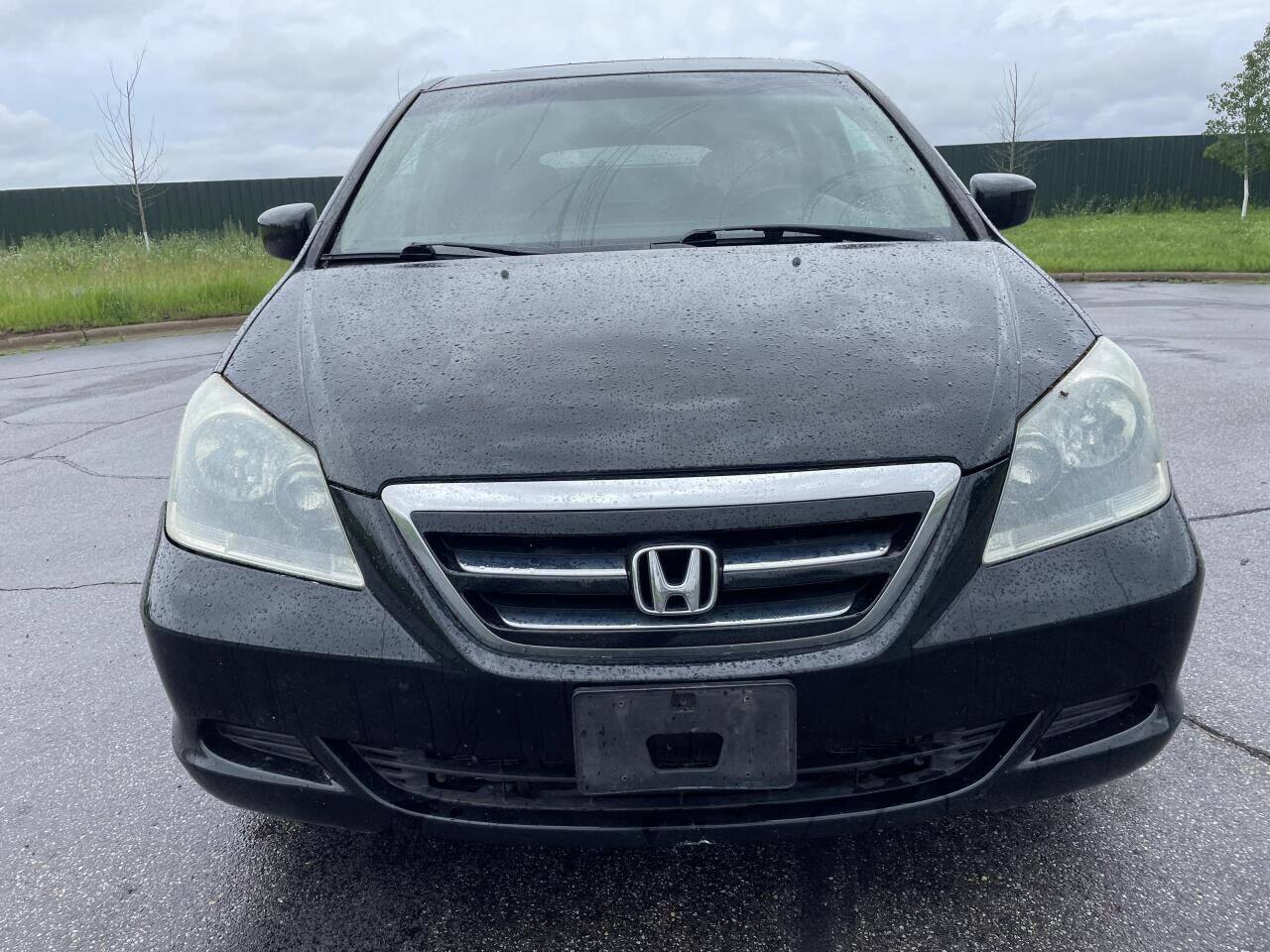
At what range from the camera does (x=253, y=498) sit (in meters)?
1.55

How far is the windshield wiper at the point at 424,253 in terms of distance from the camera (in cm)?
223

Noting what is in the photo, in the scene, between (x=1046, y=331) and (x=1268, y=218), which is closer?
(x=1046, y=331)

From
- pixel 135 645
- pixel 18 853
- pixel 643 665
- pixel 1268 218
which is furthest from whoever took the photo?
pixel 1268 218

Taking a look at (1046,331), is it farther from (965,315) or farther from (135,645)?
(135,645)

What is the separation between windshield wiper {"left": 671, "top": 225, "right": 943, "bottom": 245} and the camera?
2238 millimetres

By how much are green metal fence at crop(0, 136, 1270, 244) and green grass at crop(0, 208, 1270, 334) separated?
597 centimetres

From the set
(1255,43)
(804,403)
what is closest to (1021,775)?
(804,403)

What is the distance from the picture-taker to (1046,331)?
5.60 ft

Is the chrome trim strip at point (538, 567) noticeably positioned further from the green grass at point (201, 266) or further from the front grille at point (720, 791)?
the green grass at point (201, 266)

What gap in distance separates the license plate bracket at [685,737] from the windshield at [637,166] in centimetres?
121

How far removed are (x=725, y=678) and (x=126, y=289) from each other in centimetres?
1159

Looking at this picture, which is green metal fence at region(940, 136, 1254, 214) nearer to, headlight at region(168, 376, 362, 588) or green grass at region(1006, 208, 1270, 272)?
green grass at region(1006, 208, 1270, 272)

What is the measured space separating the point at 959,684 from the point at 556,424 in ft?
2.19

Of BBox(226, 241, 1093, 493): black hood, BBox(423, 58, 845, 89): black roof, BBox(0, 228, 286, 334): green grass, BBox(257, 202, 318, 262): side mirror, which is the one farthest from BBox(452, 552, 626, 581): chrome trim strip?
BBox(0, 228, 286, 334): green grass
